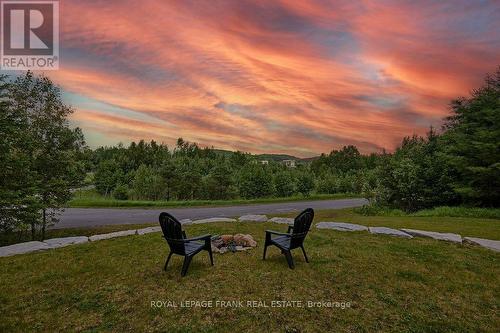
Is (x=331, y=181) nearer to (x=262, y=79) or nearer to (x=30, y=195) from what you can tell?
(x=262, y=79)

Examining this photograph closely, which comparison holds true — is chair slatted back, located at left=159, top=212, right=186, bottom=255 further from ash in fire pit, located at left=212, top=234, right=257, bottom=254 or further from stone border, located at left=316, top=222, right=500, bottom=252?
stone border, located at left=316, top=222, right=500, bottom=252

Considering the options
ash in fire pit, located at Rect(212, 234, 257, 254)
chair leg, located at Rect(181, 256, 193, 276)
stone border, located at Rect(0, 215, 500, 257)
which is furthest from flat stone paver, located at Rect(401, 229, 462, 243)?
chair leg, located at Rect(181, 256, 193, 276)

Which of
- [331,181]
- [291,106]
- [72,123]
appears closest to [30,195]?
Answer: [72,123]

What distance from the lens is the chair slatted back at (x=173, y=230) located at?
17.1ft

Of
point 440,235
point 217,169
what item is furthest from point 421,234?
point 217,169

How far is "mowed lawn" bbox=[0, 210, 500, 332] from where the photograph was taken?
12.1ft

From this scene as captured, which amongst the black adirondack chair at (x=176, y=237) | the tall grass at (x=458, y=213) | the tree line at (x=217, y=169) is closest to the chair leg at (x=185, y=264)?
the black adirondack chair at (x=176, y=237)

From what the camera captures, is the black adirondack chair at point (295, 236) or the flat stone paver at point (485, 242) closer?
the black adirondack chair at point (295, 236)

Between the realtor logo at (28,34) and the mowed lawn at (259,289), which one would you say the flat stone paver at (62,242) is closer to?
the mowed lawn at (259,289)

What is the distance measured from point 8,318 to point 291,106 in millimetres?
16178

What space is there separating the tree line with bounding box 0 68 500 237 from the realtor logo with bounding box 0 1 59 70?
95 centimetres

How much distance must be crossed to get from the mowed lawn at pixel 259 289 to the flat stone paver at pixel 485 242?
21.2 inches

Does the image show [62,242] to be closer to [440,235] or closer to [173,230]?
[173,230]

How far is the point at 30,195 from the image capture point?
8.48m
